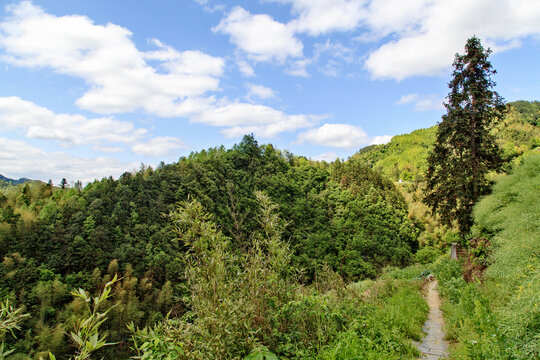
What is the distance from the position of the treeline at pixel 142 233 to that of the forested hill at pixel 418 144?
952 cm

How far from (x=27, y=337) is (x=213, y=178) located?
1568 cm

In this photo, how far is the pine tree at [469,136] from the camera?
29.3 ft

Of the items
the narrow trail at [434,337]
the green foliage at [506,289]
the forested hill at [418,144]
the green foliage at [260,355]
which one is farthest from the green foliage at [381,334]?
the forested hill at [418,144]

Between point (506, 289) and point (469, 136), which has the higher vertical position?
point (469, 136)

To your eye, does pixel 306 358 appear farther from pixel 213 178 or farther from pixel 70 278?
pixel 213 178

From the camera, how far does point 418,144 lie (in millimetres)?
46594

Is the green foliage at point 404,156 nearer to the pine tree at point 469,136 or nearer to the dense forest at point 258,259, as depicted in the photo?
the dense forest at point 258,259

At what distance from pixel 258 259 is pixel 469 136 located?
387 inches

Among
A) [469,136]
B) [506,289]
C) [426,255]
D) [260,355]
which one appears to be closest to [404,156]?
[426,255]

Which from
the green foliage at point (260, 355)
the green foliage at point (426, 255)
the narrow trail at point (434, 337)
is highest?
the green foliage at point (260, 355)

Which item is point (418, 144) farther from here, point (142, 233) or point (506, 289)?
point (506, 289)

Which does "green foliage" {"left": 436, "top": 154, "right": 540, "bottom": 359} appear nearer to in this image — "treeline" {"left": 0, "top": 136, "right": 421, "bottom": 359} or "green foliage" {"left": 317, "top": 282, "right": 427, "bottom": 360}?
"green foliage" {"left": 317, "top": 282, "right": 427, "bottom": 360}

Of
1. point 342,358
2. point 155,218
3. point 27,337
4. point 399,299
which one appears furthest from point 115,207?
point 342,358

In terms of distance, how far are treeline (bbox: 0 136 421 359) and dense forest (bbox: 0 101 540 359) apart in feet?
0.34
